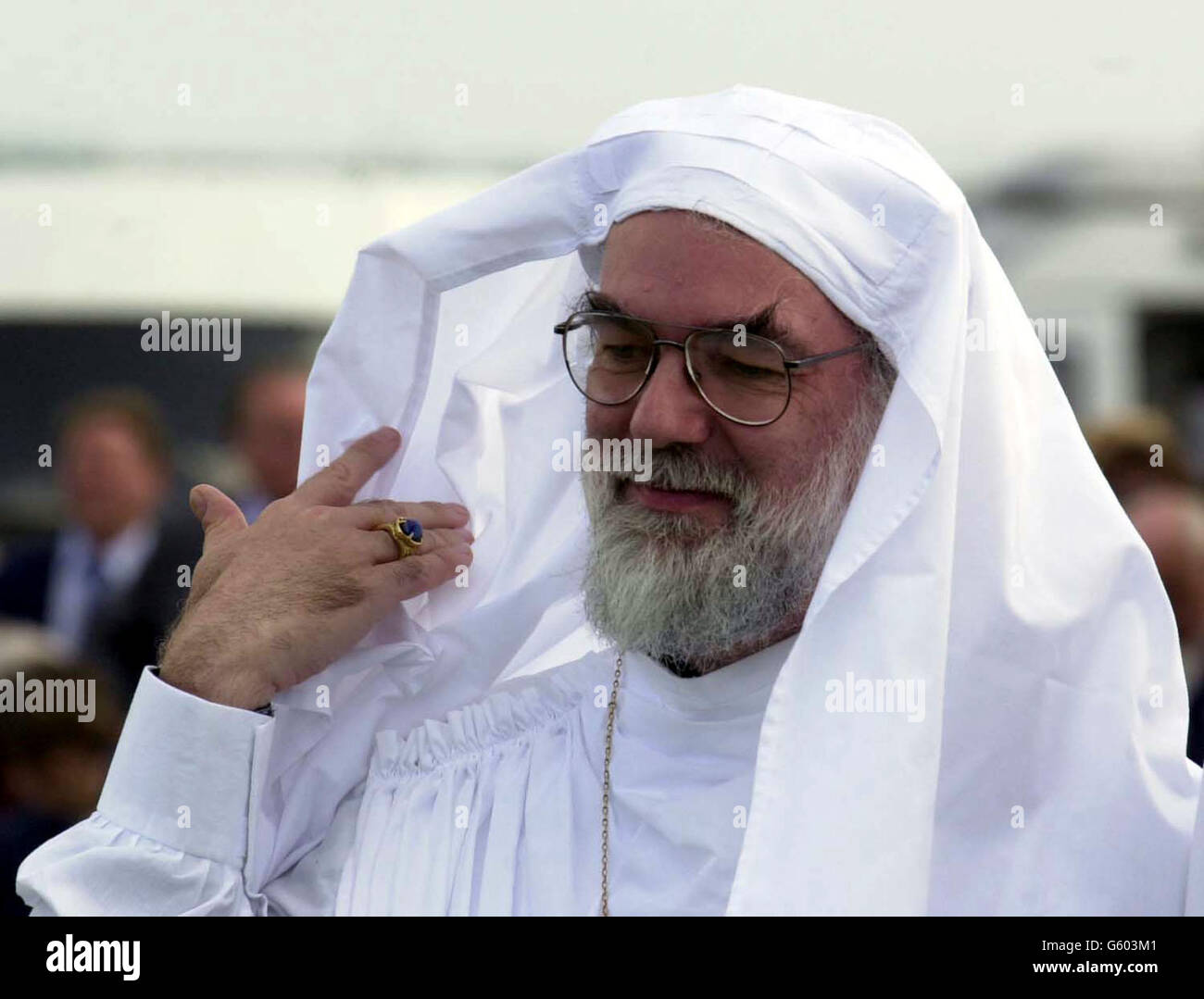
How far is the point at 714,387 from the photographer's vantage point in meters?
2.91

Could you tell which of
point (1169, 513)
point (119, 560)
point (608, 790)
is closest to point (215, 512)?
point (608, 790)

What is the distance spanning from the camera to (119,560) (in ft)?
23.9

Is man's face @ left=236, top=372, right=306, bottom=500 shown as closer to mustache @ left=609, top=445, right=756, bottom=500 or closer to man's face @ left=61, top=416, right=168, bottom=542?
man's face @ left=61, top=416, right=168, bottom=542

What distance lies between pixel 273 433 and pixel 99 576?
3.96 feet

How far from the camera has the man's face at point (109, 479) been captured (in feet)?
24.0

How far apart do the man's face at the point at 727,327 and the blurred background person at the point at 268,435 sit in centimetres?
357

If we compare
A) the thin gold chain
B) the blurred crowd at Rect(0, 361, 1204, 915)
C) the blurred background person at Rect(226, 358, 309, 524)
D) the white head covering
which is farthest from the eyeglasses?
the blurred background person at Rect(226, 358, 309, 524)

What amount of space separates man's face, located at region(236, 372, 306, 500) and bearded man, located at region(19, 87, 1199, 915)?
3.28 m

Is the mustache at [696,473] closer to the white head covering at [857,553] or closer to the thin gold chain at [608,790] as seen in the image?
the white head covering at [857,553]

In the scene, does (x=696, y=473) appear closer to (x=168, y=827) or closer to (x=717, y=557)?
(x=717, y=557)

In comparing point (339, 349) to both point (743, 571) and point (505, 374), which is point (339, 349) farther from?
→ point (743, 571)

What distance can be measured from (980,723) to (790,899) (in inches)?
17.5

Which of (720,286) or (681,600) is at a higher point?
(720,286)
